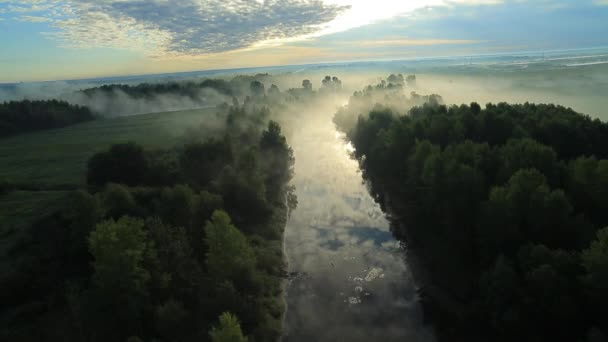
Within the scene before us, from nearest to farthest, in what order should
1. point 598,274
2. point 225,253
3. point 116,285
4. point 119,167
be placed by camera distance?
point 598,274 → point 116,285 → point 225,253 → point 119,167

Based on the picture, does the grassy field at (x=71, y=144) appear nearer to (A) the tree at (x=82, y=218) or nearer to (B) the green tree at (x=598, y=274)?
A: (A) the tree at (x=82, y=218)

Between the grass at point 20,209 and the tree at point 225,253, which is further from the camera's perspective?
the grass at point 20,209

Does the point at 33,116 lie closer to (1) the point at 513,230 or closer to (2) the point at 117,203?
(2) the point at 117,203

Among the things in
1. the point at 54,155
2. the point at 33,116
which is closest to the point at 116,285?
the point at 54,155

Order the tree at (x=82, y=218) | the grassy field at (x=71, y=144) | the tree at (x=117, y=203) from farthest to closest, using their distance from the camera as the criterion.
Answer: the grassy field at (x=71, y=144) < the tree at (x=117, y=203) < the tree at (x=82, y=218)

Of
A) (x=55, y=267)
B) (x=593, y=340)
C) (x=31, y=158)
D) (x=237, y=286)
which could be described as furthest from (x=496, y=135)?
(x=31, y=158)

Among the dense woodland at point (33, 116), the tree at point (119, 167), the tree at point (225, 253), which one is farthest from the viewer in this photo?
the dense woodland at point (33, 116)

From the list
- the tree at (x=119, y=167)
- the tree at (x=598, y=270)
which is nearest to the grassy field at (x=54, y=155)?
the tree at (x=119, y=167)

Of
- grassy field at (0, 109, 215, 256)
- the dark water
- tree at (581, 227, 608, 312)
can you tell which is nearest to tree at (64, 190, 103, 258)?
grassy field at (0, 109, 215, 256)
